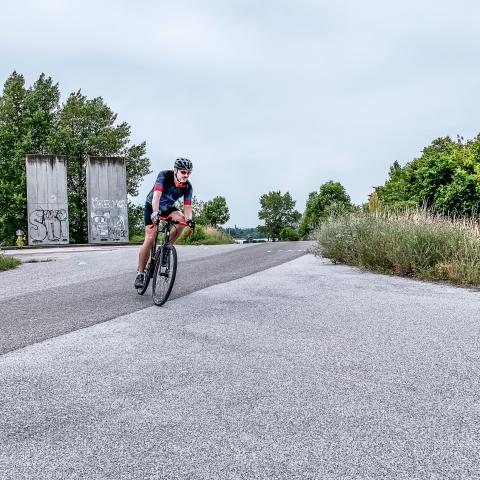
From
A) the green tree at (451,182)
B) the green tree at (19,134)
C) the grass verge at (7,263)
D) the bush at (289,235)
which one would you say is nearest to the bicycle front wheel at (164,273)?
the grass verge at (7,263)

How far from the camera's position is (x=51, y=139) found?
31.7 m

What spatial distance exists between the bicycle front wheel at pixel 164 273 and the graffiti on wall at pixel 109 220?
70.8ft

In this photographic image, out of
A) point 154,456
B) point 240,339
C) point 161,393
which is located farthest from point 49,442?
point 240,339

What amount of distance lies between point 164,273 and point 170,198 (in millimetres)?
973

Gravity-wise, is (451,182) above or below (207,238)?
above

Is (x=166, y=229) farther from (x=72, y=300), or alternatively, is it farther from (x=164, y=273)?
(x=72, y=300)

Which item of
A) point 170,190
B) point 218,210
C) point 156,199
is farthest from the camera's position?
point 218,210

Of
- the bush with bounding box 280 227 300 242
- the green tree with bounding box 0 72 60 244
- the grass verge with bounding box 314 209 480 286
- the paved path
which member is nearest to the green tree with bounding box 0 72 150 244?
the green tree with bounding box 0 72 60 244

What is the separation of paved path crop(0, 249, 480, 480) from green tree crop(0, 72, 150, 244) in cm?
2775

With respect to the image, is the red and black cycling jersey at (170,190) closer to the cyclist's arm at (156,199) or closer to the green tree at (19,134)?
the cyclist's arm at (156,199)

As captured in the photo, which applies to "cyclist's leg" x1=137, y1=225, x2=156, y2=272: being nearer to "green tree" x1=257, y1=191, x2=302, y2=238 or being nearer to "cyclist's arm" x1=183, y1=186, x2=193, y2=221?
"cyclist's arm" x1=183, y1=186, x2=193, y2=221

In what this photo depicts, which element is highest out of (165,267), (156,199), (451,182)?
(451,182)

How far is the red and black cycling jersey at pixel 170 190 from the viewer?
5925 millimetres

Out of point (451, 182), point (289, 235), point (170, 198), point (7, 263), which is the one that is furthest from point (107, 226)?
point (289, 235)
